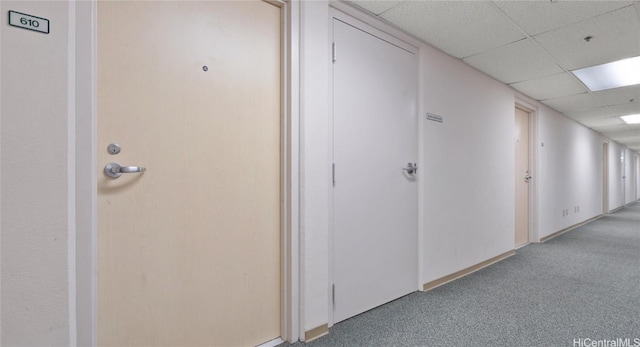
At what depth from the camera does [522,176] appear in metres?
4.34

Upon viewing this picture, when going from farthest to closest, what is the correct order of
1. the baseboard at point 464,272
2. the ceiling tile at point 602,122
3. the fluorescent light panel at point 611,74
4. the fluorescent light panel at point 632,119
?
the ceiling tile at point 602,122 → the fluorescent light panel at point 632,119 → the fluorescent light panel at point 611,74 → the baseboard at point 464,272

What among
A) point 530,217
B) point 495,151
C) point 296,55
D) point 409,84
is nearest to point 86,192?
point 296,55

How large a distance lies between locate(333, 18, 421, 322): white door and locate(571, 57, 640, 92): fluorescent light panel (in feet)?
7.52

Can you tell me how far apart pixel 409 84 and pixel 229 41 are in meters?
1.52

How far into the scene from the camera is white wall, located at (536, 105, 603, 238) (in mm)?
4570

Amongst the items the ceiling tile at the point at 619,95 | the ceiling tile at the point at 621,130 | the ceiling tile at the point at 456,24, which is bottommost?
the ceiling tile at the point at 621,130

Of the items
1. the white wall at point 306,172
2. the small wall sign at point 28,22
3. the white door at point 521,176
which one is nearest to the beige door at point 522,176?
the white door at point 521,176

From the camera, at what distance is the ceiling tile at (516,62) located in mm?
2701

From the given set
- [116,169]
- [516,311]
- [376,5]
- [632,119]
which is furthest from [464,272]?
[632,119]

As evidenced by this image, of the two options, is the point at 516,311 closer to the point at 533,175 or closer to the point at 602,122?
the point at 533,175

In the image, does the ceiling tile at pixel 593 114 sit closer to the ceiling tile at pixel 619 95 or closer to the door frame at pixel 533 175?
the ceiling tile at pixel 619 95

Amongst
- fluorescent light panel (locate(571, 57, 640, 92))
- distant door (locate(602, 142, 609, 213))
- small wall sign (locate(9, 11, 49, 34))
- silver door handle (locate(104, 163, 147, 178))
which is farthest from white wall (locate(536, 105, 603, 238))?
small wall sign (locate(9, 11, 49, 34))

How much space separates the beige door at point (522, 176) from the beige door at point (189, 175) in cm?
403

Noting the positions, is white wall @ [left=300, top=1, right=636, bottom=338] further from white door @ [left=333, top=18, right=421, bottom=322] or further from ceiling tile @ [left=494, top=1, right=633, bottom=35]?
ceiling tile @ [left=494, top=1, right=633, bottom=35]
